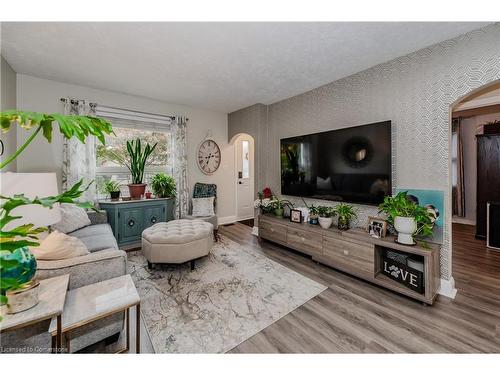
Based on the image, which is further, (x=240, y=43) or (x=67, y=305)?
(x=240, y=43)

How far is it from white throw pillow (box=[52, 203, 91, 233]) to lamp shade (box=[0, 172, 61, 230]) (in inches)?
68.2

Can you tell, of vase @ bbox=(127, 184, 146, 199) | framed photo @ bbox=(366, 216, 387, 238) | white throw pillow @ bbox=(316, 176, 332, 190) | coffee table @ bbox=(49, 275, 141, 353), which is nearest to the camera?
coffee table @ bbox=(49, 275, 141, 353)

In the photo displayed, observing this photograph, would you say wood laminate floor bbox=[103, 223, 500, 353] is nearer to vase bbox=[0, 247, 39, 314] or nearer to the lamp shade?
vase bbox=[0, 247, 39, 314]

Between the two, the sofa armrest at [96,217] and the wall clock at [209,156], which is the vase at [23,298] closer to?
the sofa armrest at [96,217]

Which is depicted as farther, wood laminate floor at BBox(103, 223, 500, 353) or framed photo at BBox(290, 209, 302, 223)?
framed photo at BBox(290, 209, 302, 223)

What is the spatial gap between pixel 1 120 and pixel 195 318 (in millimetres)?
1761

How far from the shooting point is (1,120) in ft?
2.76

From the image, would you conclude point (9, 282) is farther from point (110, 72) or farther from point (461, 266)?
point (461, 266)

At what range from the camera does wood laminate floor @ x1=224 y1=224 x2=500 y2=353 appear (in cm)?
151

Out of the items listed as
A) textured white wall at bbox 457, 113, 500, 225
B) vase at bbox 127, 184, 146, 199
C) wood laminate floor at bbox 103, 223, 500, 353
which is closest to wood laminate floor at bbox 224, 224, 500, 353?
wood laminate floor at bbox 103, 223, 500, 353

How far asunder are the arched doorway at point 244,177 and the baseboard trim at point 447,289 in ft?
12.0

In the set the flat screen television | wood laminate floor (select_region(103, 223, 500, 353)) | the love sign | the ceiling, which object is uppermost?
the ceiling

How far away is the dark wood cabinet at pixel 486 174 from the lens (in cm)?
354
